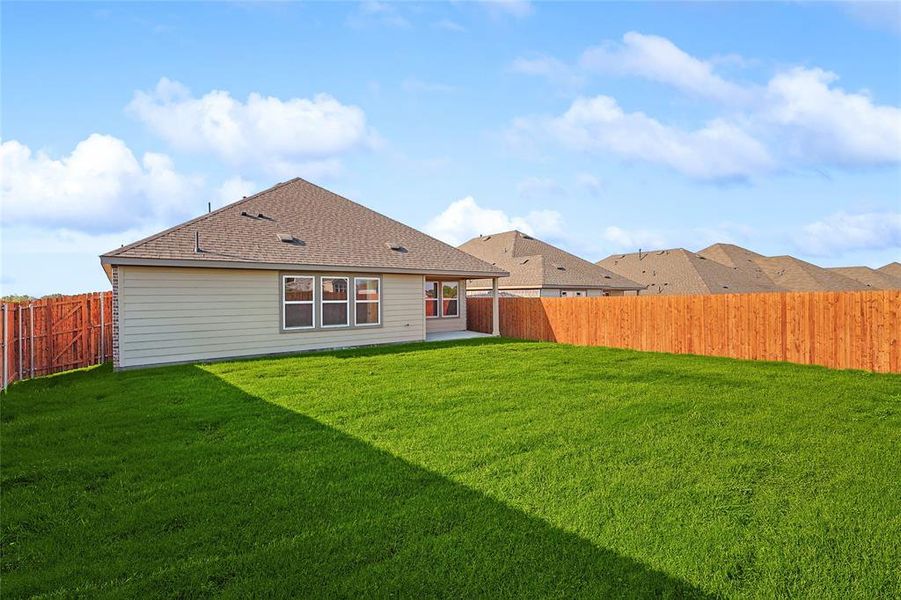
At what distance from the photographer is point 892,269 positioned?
5188 cm

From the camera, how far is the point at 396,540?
11.2ft

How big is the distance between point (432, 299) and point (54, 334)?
12570 millimetres

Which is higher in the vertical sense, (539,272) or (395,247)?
(395,247)

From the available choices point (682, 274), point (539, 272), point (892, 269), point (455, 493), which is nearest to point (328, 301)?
point (455, 493)

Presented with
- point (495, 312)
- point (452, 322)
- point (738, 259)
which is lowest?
point (452, 322)

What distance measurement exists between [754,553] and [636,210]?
64.7ft

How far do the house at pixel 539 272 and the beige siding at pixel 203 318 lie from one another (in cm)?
1183

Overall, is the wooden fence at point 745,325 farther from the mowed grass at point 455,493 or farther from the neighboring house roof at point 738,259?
the neighboring house roof at point 738,259

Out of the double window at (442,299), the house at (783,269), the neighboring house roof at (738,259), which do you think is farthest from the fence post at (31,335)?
the house at (783,269)

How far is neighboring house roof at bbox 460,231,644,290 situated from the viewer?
25047 mm

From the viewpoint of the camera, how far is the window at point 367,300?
15.5 meters

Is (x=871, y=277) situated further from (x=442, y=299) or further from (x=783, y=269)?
(x=442, y=299)

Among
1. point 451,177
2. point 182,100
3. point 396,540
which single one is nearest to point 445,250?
point 451,177

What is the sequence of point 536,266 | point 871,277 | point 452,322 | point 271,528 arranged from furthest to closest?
point 871,277 → point 536,266 → point 452,322 → point 271,528
